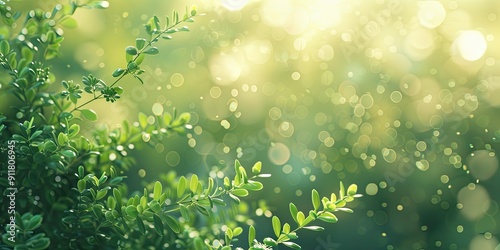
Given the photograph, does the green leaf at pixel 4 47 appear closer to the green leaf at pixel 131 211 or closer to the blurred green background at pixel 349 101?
the green leaf at pixel 131 211

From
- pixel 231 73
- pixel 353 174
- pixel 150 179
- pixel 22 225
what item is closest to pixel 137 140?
pixel 22 225

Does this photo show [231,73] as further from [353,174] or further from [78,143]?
[78,143]

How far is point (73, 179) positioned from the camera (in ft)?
2.68

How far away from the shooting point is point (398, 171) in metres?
1.53

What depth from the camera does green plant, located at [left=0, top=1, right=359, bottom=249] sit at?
2.32ft

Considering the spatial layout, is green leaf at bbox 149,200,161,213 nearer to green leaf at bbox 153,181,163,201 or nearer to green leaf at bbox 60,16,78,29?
green leaf at bbox 153,181,163,201

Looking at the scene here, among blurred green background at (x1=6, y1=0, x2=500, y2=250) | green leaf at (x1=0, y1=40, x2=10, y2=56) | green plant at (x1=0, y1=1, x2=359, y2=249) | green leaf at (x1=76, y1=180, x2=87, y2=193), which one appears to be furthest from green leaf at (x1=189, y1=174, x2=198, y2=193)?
blurred green background at (x1=6, y1=0, x2=500, y2=250)

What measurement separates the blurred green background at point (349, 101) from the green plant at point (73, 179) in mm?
599

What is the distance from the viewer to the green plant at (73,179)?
2.32ft

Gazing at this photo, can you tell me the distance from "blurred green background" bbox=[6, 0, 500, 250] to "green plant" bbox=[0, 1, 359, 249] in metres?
0.60

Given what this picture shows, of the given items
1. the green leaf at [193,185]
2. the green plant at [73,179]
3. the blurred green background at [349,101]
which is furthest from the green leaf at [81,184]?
the blurred green background at [349,101]

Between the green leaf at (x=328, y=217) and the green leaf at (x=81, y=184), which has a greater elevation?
the green leaf at (x=81, y=184)

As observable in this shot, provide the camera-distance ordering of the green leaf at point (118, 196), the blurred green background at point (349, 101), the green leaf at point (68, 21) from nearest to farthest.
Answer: the green leaf at point (118, 196) → the green leaf at point (68, 21) → the blurred green background at point (349, 101)

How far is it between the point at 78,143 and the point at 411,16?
1064 mm
